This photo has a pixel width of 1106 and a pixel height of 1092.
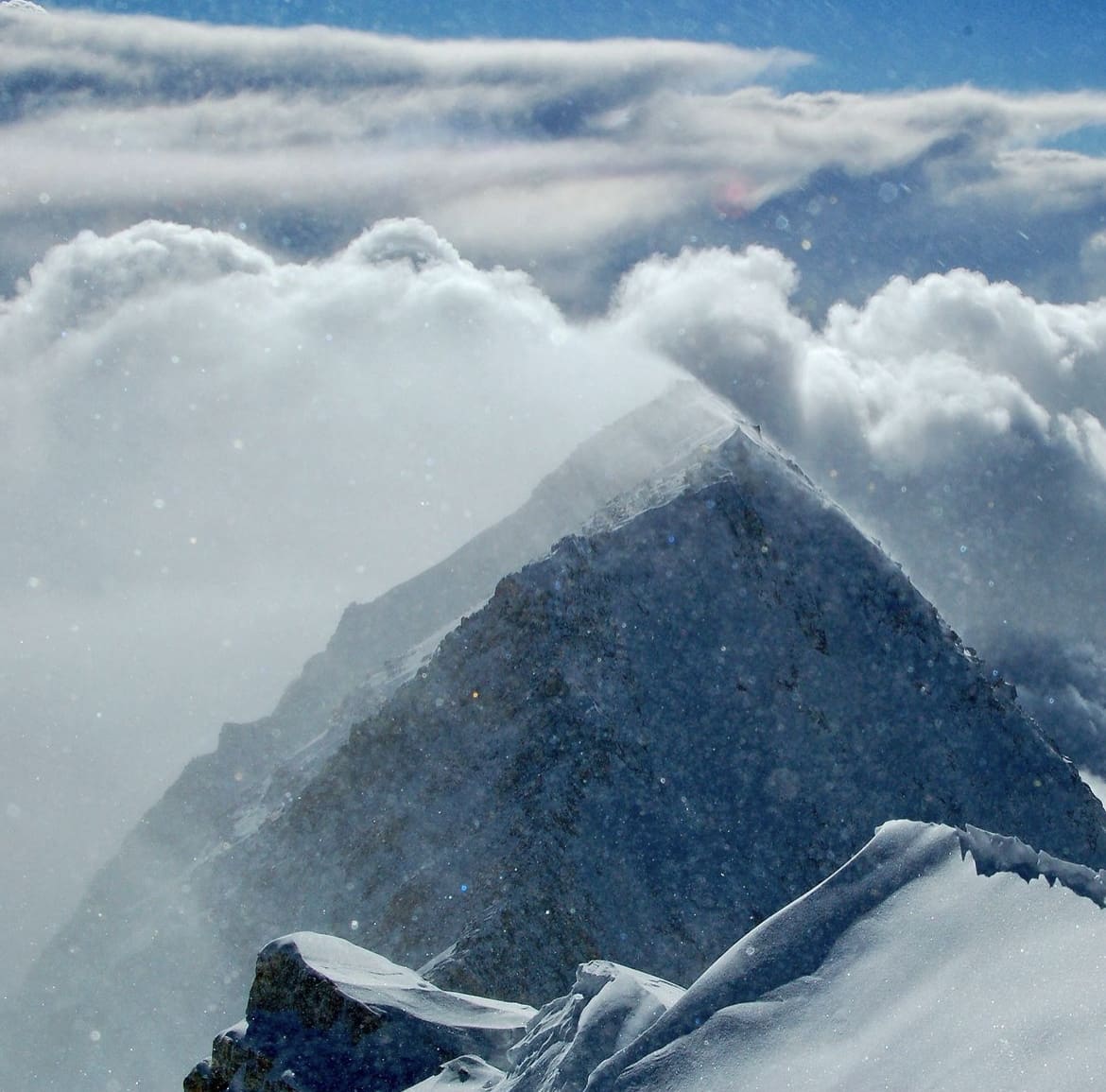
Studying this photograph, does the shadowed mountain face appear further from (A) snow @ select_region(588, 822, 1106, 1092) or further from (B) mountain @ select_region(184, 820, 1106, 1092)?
(A) snow @ select_region(588, 822, 1106, 1092)

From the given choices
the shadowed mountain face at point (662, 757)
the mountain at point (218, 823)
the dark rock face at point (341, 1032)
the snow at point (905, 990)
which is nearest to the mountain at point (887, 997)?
the snow at point (905, 990)

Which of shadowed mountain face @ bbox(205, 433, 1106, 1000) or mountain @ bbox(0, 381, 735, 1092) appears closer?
shadowed mountain face @ bbox(205, 433, 1106, 1000)

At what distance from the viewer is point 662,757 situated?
107 feet

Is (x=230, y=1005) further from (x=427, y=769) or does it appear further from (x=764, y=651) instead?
(x=764, y=651)

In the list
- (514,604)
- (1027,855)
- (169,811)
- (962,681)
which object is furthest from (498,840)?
(169,811)

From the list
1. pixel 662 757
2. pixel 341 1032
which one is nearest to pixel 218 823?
pixel 662 757

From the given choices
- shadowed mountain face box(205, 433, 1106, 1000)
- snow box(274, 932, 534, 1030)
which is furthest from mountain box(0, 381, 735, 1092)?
snow box(274, 932, 534, 1030)

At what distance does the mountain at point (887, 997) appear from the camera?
5.99m

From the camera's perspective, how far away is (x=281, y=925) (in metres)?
33.2

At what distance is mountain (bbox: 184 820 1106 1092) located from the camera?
19.7 ft

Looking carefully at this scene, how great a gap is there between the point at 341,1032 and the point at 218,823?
36050 millimetres

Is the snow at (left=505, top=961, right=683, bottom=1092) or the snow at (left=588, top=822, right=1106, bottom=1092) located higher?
the snow at (left=588, top=822, right=1106, bottom=1092)

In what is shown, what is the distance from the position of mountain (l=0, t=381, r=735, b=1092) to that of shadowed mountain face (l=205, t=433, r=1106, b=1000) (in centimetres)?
274

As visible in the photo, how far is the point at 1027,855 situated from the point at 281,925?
98.0 feet
